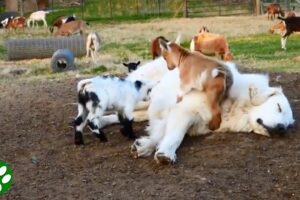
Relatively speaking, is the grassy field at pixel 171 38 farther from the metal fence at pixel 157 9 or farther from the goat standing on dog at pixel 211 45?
the metal fence at pixel 157 9

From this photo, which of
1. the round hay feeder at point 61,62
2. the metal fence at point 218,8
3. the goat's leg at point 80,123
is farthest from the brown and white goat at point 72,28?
the goat's leg at point 80,123

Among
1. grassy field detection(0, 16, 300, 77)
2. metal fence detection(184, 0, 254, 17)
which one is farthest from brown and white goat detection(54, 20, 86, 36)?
metal fence detection(184, 0, 254, 17)

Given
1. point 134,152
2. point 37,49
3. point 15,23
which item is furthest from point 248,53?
point 15,23

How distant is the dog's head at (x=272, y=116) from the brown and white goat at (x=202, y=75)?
13.6 inches

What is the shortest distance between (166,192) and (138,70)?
9.85ft

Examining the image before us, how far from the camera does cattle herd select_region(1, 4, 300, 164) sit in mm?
6184

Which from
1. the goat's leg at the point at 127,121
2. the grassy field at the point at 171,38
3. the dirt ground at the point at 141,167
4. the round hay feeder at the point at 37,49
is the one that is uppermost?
the goat's leg at the point at 127,121

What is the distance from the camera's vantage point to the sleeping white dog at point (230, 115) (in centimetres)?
625

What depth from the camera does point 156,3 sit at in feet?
137

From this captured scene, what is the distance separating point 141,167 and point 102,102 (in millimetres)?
1013

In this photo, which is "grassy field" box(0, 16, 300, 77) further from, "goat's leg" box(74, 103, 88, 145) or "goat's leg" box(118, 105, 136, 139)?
"goat's leg" box(74, 103, 88, 145)

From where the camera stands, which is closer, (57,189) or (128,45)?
(57,189)

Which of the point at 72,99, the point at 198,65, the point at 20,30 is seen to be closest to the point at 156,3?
the point at 20,30

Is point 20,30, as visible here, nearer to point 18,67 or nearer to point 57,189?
point 18,67
